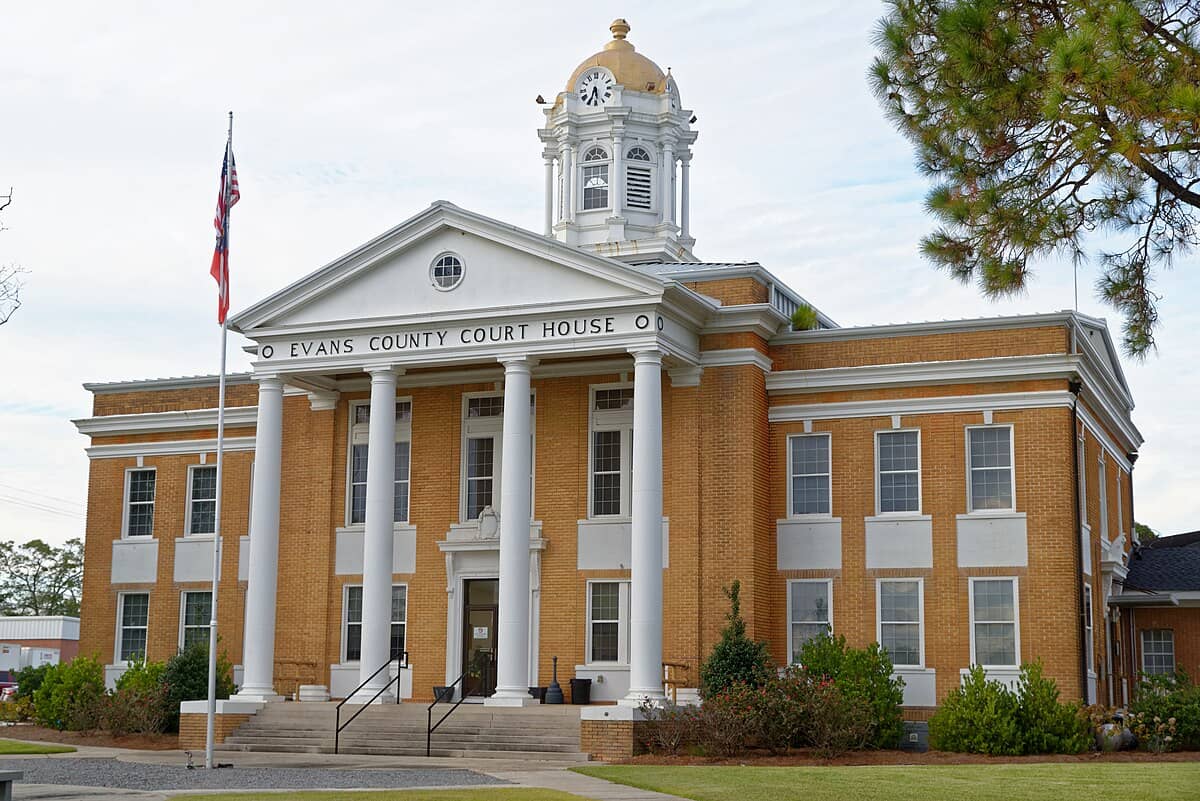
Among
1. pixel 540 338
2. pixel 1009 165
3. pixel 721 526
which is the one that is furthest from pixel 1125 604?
pixel 1009 165

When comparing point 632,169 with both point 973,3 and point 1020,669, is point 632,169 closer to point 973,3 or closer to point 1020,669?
point 1020,669

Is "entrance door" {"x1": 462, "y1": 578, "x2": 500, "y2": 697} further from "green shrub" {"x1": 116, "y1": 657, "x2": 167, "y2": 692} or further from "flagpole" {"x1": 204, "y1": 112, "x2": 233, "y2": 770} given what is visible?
"flagpole" {"x1": 204, "y1": 112, "x2": 233, "y2": 770}

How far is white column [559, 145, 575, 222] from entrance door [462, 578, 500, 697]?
11262 millimetres

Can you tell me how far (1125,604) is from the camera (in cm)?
3456

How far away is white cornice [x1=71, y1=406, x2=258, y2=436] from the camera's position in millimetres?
38281

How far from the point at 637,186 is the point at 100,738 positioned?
19323 millimetres

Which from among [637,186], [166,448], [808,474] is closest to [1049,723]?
[808,474]

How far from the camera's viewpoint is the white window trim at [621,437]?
33156 mm

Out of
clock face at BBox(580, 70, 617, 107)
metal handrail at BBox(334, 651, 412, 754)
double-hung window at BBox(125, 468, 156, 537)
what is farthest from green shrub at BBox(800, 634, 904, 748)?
double-hung window at BBox(125, 468, 156, 537)

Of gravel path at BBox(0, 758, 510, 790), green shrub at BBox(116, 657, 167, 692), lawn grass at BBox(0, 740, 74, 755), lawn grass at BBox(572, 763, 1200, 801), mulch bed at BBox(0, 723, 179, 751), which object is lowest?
mulch bed at BBox(0, 723, 179, 751)

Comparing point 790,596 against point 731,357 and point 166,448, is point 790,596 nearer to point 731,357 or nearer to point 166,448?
point 731,357

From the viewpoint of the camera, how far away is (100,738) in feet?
109

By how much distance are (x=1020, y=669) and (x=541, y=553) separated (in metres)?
10.5

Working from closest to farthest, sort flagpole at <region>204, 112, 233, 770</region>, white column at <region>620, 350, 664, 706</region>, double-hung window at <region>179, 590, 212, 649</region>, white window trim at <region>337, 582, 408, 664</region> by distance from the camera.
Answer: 1. flagpole at <region>204, 112, 233, 770</region>
2. white column at <region>620, 350, 664, 706</region>
3. white window trim at <region>337, 582, 408, 664</region>
4. double-hung window at <region>179, 590, 212, 649</region>
